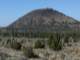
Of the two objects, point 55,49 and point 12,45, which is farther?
point 12,45

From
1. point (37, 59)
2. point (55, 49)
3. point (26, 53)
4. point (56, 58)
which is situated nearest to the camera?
point (56, 58)

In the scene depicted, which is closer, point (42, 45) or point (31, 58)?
point (31, 58)

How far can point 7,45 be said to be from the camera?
40.6m

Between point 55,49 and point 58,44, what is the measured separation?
837 mm

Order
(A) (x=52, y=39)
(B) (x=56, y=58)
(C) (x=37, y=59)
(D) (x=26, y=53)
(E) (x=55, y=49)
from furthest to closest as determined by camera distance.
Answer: (A) (x=52, y=39) < (E) (x=55, y=49) < (D) (x=26, y=53) < (C) (x=37, y=59) < (B) (x=56, y=58)

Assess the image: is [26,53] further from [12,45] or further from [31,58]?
[12,45]

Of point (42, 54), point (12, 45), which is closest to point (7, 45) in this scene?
point (12, 45)

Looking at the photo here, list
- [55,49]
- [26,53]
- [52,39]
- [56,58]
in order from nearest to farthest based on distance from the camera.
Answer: [56,58]
[26,53]
[55,49]
[52,39]

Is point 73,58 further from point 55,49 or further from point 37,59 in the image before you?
point 55,49

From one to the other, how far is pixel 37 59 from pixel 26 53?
250 cm

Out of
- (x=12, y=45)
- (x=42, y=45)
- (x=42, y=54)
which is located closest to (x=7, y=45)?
(x=12, y=45)

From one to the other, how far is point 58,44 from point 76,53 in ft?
19.7

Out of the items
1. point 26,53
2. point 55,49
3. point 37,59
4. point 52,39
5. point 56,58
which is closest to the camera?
point 56,58

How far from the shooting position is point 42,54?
30.5 metres
